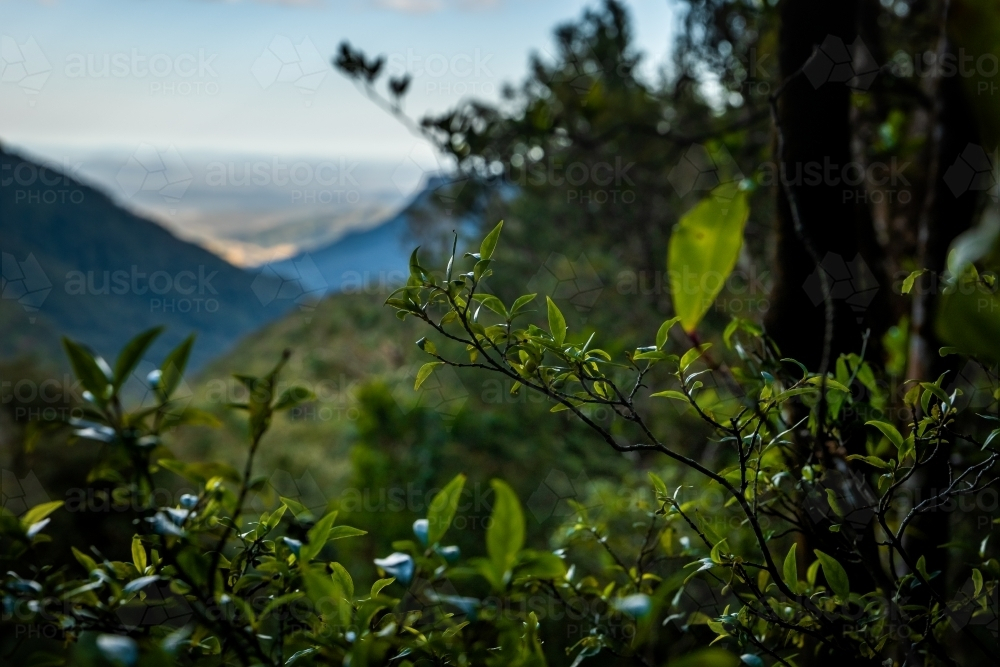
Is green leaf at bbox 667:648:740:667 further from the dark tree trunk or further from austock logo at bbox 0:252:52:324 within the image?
austock logo at bbox 0:252:52:324

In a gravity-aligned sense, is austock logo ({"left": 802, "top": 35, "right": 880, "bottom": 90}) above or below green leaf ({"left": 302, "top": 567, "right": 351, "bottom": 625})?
above

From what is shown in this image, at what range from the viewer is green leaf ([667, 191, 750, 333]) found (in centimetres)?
78

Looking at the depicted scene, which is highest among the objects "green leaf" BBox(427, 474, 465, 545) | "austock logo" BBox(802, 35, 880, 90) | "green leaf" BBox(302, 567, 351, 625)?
"austock logo" BBox(802, 35, 880, 90)

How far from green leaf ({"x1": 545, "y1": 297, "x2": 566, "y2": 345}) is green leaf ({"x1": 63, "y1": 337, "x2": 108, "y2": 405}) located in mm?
252

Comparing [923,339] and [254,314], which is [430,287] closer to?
[923,339]

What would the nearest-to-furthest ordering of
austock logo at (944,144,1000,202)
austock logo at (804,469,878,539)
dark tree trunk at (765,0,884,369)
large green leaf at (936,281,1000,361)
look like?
large green leaf at (936,281,1000,361), austock logo at (804,469,878,539), dark tree trunk at (765,0,884,369), austock logo at (944,144,1000,202)

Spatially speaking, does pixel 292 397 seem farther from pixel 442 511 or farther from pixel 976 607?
pixel 976 607

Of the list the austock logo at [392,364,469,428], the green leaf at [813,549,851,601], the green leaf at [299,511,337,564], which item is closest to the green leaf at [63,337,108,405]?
the green leaf at [299,511,337,564]

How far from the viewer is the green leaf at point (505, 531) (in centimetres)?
28

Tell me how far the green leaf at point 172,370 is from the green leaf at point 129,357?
0.05ft

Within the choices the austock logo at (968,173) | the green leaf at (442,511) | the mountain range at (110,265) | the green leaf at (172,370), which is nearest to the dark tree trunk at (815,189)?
the austock logo at (968,173)

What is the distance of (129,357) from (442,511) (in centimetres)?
17

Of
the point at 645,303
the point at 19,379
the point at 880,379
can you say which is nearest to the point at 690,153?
the point at 645,303

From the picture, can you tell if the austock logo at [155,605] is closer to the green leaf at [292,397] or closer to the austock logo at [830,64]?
the green leaf at [292,397]
